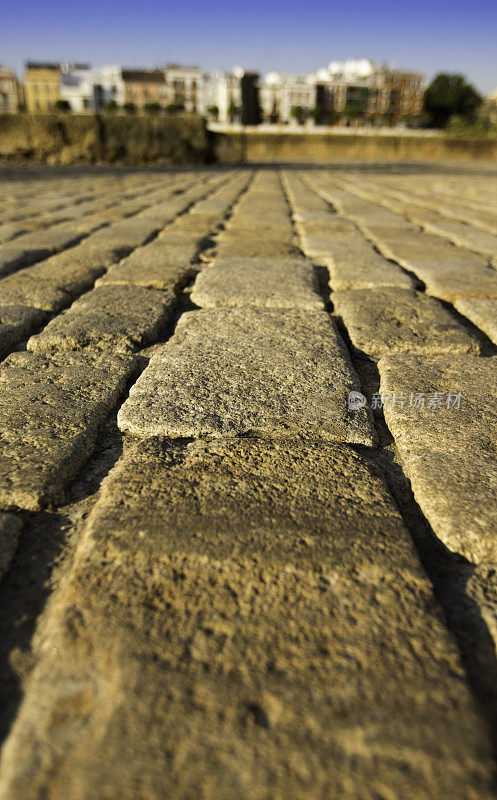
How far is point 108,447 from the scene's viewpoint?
1140 mm

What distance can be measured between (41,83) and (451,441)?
89454mm

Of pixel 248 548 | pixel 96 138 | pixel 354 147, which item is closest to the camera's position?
pixel 248 548

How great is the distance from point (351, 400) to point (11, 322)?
1222 millimetres

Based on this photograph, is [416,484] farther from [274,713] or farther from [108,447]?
[108,447]

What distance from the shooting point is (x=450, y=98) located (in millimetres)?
63969

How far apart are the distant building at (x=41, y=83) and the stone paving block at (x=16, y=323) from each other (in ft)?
275

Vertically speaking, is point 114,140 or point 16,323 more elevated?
point 114,140

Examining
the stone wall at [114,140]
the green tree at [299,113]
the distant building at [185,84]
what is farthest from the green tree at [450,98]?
the stone wall at [114,140]

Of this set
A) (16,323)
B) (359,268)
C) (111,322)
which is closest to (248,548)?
(111,322)

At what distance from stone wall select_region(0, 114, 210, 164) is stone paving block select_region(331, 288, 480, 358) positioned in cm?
1122

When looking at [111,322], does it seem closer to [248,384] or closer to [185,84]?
[248,384]

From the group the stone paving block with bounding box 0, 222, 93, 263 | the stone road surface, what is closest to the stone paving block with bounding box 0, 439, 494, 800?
the stone road surface

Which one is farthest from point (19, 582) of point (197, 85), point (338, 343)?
point (197, 85)

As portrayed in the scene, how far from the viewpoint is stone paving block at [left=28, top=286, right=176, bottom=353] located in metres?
1.62
